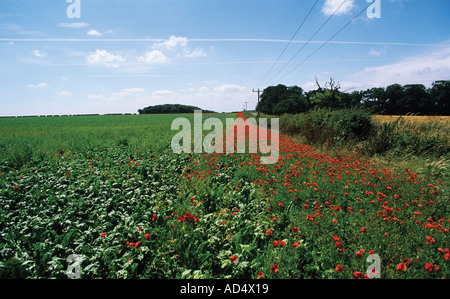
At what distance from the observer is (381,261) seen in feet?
7.95

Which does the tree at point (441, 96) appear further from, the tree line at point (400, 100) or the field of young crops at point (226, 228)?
the field of young crops at point (226, 228)

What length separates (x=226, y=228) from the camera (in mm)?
3381

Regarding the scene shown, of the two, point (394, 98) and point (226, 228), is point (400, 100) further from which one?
point (226, 228)

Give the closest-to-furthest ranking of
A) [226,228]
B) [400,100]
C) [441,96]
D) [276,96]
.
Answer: [226,228]
[441,96]
[400,100]
[276,96]

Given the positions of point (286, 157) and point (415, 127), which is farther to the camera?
point (415, 127)

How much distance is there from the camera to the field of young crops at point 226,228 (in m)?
2.44

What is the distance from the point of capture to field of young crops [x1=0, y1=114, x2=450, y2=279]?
2.44 m

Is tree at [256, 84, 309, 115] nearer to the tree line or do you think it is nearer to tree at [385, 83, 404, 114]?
the tree line

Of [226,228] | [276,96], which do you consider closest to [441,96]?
[276,96]

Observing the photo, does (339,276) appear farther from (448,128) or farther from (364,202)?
(448,128)

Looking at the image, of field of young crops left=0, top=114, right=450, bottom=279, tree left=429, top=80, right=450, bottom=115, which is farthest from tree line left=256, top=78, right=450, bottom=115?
field of young crops left=0, top=114, right=450, bottom=279

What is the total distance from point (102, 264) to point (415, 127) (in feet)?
39.0
